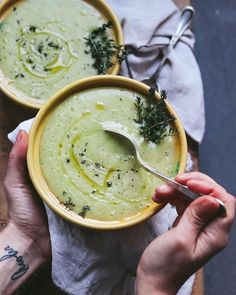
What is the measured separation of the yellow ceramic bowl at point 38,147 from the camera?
140 centimetres

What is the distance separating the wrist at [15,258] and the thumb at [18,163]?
128 mm

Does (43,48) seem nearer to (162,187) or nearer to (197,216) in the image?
(162,187)

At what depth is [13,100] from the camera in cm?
162

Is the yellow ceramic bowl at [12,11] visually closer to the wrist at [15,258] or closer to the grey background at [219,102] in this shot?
Answer: the wrist at [15,258]

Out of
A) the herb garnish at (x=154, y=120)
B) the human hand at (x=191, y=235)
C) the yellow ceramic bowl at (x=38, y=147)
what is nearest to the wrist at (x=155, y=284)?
the human hand at (x=191, y=235)

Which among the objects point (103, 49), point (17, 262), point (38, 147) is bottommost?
point (17, 262)

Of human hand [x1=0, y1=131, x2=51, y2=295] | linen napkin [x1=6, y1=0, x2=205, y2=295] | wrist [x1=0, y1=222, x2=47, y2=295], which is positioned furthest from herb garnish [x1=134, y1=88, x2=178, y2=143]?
wrist [x1=0, y1=222, x2=47, y2=295]

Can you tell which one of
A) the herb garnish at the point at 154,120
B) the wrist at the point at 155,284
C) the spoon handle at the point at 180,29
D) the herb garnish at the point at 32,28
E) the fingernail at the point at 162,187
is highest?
the herb garnish at the point at 32,28

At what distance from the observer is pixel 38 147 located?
145 centimetres

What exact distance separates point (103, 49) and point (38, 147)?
0.37 m

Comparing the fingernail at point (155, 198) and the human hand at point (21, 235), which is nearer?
the fingernail at point (155, 198)

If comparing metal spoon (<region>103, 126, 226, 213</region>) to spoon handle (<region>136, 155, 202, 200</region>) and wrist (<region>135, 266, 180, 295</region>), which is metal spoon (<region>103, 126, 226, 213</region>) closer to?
spoon handle (<region>136, 155, 202, 200</region>)

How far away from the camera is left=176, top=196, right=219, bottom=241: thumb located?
4.17 ft

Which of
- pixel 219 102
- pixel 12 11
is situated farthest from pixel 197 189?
pixel 219 102
